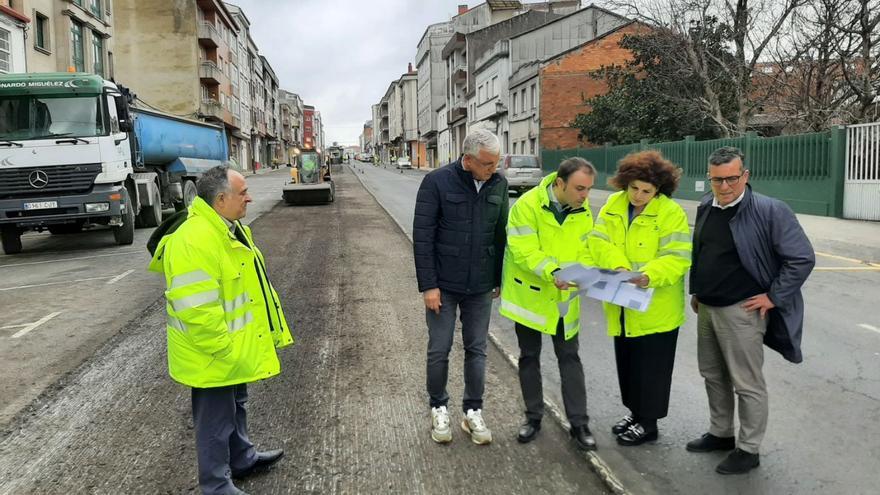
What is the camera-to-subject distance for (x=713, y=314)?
11.8 feet

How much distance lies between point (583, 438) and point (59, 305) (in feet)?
22.6

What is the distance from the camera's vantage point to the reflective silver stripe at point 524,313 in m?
3.69

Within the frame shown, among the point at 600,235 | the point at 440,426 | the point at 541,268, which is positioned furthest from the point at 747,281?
the point at 440,426

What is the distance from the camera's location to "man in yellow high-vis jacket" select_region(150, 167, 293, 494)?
2.87 metres

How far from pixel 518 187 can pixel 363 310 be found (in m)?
19.3

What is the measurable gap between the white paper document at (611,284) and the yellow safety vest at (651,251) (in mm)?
88

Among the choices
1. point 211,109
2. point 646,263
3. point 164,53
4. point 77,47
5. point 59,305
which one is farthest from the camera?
point 211,109

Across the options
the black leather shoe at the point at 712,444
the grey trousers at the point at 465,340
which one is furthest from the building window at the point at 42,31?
the black leather shoe at the point at 712,444

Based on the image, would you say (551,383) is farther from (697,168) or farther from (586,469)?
(697,168)

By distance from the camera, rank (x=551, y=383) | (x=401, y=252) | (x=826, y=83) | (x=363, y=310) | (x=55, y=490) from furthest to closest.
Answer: (x=826, y=83) < (x=401, y=252) < (x=363, y=310) < (x=551, y=383) < (x=55, y=490)

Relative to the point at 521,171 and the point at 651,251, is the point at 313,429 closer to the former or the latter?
the point at 651,251

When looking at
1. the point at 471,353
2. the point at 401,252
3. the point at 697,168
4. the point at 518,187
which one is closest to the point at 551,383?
the point at 471,353

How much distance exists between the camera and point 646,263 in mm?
3648

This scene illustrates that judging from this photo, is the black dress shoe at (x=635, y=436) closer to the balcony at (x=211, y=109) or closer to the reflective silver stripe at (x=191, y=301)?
the reflective silver stripe at (x=191, y=301)
